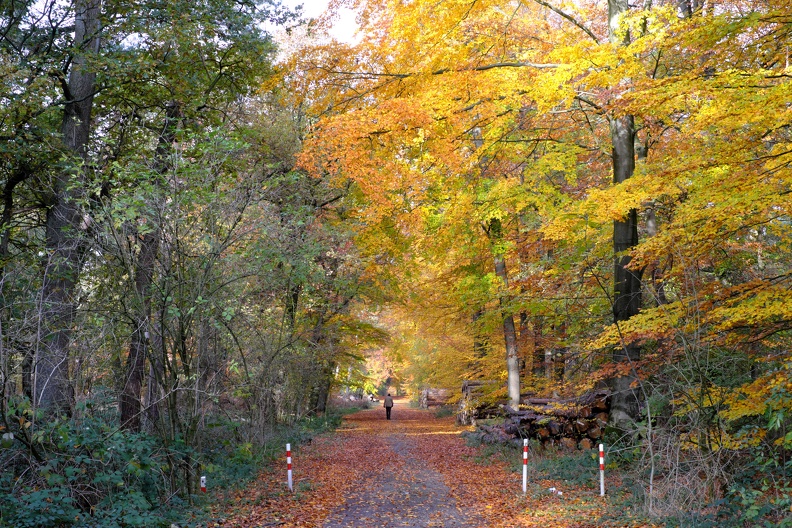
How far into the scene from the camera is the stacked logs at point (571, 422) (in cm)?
1537

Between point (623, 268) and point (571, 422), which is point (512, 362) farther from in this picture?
point (623, 268)

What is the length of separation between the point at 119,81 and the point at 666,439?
11.8 m

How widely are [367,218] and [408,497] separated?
6.27 meters

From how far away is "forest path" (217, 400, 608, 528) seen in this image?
30.3ft

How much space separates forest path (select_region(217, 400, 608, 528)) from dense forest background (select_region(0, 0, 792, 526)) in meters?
1.17

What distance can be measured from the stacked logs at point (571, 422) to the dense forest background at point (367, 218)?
133 cm

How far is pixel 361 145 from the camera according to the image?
495 inches

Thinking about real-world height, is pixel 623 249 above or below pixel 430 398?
above

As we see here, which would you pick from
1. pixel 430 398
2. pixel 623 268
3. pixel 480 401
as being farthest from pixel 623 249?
pixel 430 398

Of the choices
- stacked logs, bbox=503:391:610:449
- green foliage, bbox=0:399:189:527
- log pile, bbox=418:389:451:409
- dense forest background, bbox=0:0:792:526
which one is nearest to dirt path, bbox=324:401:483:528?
dense forest background, bbox=0:0:792:526

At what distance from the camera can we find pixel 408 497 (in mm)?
11406

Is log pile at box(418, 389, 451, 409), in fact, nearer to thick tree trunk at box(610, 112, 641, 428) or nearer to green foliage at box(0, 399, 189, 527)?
thick tree trunk at box(610, 112, 641, 428)

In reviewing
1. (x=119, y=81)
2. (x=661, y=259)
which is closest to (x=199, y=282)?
(x=119, y=81)

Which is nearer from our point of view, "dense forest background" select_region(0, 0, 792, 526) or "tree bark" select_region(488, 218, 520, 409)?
"dense forest background" select_region(0, 0, 792, 526)
